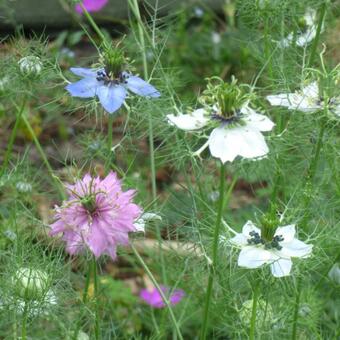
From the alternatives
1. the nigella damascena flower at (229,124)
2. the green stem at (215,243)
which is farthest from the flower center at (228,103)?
the green stem at (215,243)

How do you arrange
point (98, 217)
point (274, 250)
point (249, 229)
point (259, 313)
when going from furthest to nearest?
1. point (259, 313)
2. point (249, 229)
3. point (274, 250)
4. point (98, 217)

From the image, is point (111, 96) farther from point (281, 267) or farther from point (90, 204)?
point (281, 267)

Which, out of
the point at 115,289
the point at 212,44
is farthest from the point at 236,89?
the point at 212,44

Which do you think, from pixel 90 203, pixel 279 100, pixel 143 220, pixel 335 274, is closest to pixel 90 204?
pixel 90 203

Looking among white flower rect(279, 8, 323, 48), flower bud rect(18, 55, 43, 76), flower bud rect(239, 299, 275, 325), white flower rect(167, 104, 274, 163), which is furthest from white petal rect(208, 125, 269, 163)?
white flower rect(279, 8, 323, 48)

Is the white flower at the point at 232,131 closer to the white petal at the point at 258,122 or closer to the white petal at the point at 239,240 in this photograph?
the white petal at the point at 258,122

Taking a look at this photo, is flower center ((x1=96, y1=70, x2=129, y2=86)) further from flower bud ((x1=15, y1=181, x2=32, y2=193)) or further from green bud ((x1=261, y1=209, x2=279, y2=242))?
flower bud ((x1=15, y1=181, x2=32, y2=193))
